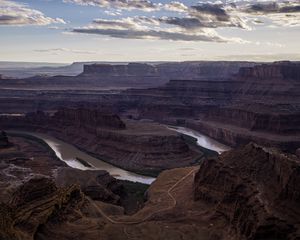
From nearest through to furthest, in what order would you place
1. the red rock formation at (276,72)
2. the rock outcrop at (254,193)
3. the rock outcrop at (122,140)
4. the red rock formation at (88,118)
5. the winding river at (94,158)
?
the rock outcrop at (254,193), the winding river at (94,158), the rock outcrop at (122,140), the red rock formation at (88,118), the red rock formation at (276,72)

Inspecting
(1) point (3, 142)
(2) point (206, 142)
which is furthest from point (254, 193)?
(2) point (206, 142)

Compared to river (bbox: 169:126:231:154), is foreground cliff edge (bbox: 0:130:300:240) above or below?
above

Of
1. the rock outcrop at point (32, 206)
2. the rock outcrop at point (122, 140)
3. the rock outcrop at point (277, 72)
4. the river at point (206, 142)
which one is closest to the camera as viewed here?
the rock outcrop at point (32, 206)

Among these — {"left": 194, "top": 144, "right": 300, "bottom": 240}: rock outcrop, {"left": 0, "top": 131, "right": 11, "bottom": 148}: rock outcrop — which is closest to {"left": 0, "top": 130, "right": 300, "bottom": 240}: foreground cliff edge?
{"left": 194, "top": 144, "right": 300, "bottom": 240}: rock outcrop

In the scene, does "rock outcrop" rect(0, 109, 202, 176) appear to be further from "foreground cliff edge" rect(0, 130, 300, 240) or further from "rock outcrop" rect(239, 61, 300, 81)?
"rock outcrop" rect(239, 61, 300, 81)

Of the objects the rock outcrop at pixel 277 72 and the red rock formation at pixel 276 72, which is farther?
the red rock formation at pixel 276 72

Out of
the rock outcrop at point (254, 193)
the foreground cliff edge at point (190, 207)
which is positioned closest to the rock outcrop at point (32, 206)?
the foreground cliff edge at point (190, 207)

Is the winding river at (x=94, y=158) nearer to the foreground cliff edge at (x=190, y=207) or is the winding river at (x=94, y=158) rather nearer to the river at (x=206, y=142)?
the river at (x=206, y=142)

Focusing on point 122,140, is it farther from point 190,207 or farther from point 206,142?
point 190,207
